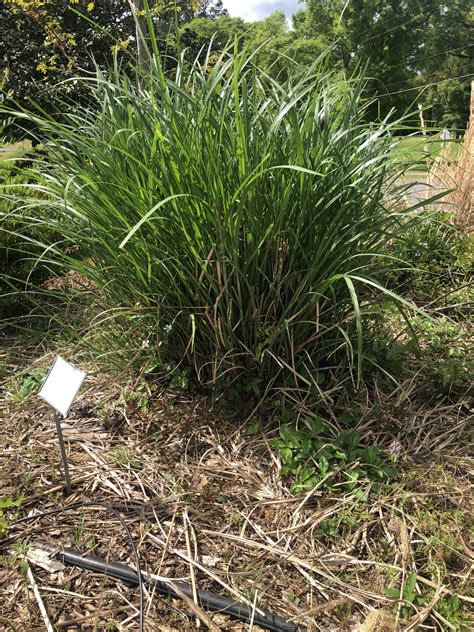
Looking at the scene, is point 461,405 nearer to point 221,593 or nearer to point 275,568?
point 275,568

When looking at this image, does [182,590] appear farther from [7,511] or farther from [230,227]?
[230,227]

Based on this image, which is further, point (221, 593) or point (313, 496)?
point (313, 496)

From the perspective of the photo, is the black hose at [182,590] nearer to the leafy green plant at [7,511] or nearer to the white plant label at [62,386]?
the leafy green plant at [7,511]

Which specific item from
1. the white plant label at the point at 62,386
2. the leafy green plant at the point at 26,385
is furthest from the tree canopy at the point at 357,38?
the white plant label at the point at 62,386

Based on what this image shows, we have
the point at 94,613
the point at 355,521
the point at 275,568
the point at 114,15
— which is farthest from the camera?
the point at 114,15

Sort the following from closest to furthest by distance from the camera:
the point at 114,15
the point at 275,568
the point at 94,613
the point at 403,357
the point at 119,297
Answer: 1. the point at 94,613
2. the point at 275,568
3. the point at 119,297
4. the point at 403,357
5. the point at 114,15

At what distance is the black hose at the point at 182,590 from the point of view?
1124 mm

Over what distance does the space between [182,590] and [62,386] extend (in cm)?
62

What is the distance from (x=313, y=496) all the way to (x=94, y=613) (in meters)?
0.65

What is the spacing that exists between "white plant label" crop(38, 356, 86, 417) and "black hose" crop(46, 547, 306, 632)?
365 mm

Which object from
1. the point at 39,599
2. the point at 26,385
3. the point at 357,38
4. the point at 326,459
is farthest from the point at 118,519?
the point at 357,38

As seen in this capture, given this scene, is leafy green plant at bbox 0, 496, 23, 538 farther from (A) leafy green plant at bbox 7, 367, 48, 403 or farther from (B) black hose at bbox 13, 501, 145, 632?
(A) leafy green plant at bbox 7, 367, 48, 403

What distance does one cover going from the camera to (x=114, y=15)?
542cm

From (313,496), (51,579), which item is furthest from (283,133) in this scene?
(51,579)
